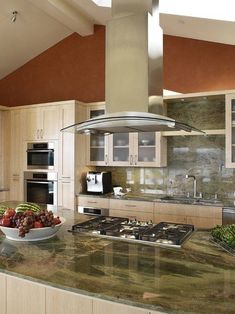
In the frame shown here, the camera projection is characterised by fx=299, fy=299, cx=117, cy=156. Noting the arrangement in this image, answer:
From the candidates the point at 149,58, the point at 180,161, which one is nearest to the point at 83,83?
the point at 180,161

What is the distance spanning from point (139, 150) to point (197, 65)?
4.60ft

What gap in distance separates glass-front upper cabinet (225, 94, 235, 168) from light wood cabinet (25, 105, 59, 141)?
2406 mm

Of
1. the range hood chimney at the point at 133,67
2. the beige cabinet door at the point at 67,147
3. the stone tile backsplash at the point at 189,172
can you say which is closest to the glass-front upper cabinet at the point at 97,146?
the beige cabinet door at the point at 67,147

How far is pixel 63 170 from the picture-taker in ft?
14.5

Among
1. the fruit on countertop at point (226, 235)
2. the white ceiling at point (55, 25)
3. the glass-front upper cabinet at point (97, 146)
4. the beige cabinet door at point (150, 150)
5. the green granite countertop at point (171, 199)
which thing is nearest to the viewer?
the fruit on countertop at point (226, 235)

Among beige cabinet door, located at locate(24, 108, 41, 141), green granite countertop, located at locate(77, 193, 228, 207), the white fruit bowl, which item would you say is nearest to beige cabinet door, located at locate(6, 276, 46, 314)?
the white fruit bowl

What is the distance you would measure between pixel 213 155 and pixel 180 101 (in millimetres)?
868

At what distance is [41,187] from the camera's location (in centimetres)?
466

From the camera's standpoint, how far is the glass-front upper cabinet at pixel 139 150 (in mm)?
4023

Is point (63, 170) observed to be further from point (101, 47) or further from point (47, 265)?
point (47, 265)

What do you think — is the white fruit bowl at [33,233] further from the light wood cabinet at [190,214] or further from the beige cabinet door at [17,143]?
the beige cabinet door at [17,143]

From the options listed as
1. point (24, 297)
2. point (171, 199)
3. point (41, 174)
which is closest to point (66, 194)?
point (41, 174)

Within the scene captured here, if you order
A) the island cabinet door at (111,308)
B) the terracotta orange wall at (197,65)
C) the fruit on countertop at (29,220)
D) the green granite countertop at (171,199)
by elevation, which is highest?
the terracotta orange wall at (197,65)

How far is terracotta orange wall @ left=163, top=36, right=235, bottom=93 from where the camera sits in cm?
388
